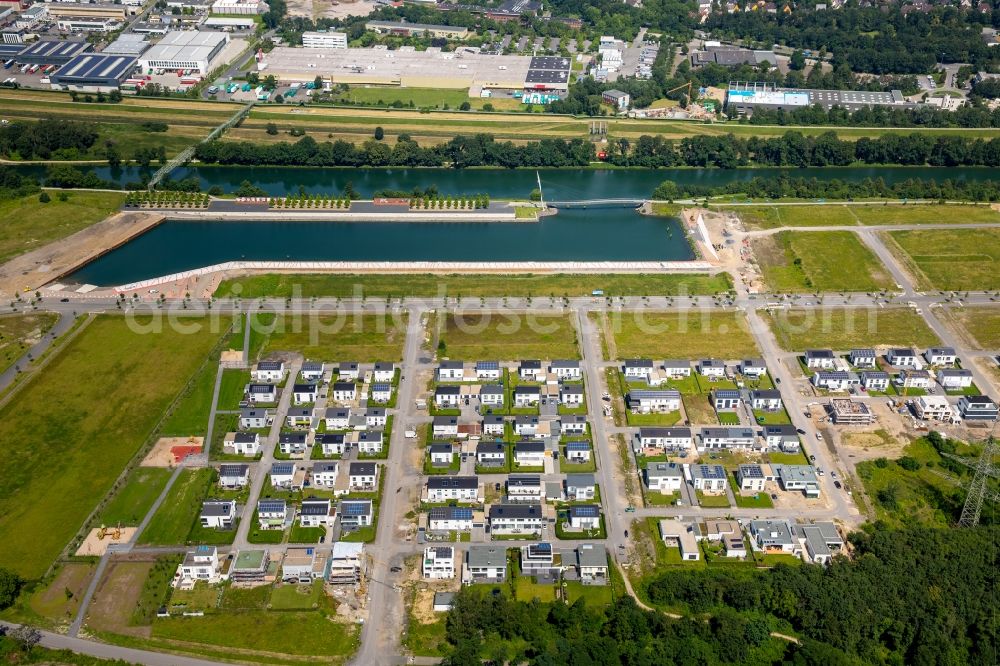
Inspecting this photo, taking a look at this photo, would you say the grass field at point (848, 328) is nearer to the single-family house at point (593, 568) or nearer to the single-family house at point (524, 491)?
the single-family house at point (524, 491)

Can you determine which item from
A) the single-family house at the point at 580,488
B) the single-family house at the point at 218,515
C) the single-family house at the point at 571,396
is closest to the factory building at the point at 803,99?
the single-family house at the point at 571,396

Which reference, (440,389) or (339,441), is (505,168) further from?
(339,441)

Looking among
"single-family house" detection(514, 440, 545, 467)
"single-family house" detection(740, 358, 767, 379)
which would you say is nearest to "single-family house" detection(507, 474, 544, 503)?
"single-family house" detection(514, 440, 545, 467)

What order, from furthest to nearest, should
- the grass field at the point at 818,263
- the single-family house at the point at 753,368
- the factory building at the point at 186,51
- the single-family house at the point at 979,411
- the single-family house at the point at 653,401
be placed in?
the factory building at the point at 186,51 → the grass field at the point at 818,263 → the single-family house at the point at 753,368 → the single-family house at the point at 653,401 → the single-family house at the point at 979,411

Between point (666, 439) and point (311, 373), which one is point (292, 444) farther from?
point (666, 439)

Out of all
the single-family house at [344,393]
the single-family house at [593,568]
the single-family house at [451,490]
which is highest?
the single-family house at [344,393]

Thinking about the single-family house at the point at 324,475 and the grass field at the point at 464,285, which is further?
the grass field at the point at 464,285

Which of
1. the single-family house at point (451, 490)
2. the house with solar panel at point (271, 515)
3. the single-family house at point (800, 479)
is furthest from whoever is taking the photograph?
the single-family house at point (800, 479)

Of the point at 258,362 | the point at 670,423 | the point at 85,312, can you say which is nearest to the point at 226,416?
the point at 258,362
